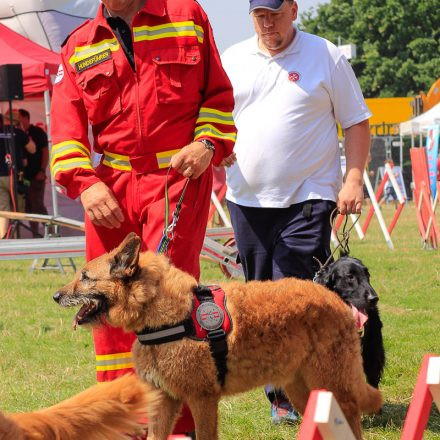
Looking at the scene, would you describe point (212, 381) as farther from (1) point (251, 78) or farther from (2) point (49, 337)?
(2) point (49, 337)

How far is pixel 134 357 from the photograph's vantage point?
12.7ft

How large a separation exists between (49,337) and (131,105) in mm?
4215

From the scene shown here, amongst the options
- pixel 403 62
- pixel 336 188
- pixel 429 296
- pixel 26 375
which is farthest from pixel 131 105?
pixel 403 62

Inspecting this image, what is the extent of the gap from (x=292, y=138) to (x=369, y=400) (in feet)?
4.84

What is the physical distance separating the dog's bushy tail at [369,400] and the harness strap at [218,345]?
850mm

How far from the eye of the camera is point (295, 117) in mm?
5023

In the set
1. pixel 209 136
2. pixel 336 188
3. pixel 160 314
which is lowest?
pixel 160 314

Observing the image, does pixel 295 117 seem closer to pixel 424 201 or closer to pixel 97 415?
pixel 97 415

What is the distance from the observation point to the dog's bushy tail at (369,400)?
175 inches

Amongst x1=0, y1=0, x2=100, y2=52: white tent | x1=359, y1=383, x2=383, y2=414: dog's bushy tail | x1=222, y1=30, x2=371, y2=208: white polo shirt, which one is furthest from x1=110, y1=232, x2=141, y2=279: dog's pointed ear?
x1=0, y1=0, x2=100, y2=52: white tent

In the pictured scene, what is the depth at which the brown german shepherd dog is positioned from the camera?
3.76 m

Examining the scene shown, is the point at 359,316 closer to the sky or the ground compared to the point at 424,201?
closer to the sky

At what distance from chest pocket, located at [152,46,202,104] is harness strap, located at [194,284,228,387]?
0.84 metres

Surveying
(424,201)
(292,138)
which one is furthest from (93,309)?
(424,201)
